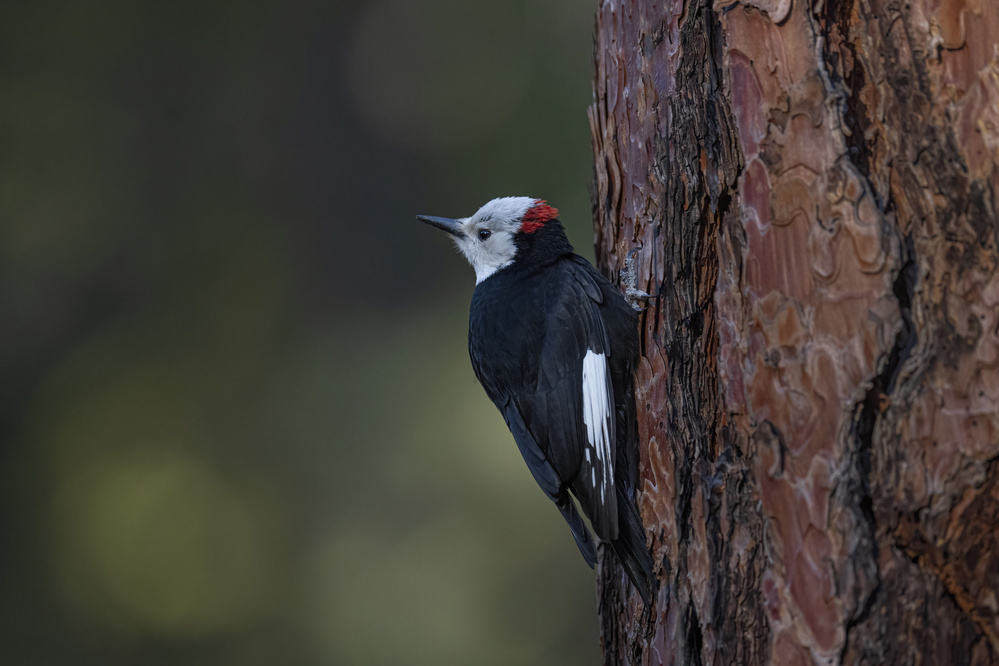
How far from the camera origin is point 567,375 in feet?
6.50

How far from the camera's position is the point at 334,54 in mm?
4816

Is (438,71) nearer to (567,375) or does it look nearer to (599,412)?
(567,375)

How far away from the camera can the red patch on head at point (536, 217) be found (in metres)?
2.40

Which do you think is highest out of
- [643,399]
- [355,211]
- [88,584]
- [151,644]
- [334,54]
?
[334,54]

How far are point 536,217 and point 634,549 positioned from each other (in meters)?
1.15

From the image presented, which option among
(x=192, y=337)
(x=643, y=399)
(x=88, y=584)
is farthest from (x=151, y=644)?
(x=643, y=399)

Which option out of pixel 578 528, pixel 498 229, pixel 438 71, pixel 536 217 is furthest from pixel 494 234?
pixel 438 71

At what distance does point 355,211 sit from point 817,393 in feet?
12.9

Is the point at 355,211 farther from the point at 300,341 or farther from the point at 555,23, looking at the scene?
the point at 555,23

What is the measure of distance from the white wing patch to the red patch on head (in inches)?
23.1

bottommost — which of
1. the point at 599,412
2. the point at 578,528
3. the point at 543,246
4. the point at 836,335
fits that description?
the point at 578,528

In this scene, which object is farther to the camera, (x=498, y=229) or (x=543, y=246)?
(x=498, y=229)

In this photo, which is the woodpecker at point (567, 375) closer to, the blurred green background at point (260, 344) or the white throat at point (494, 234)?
the white throat at point (494, 234)

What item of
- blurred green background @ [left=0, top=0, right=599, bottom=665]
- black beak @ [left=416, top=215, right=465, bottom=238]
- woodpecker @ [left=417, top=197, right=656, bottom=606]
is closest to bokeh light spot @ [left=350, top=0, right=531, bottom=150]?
blurred green background @ [left=0, top=0, right=599, bottom=665]
